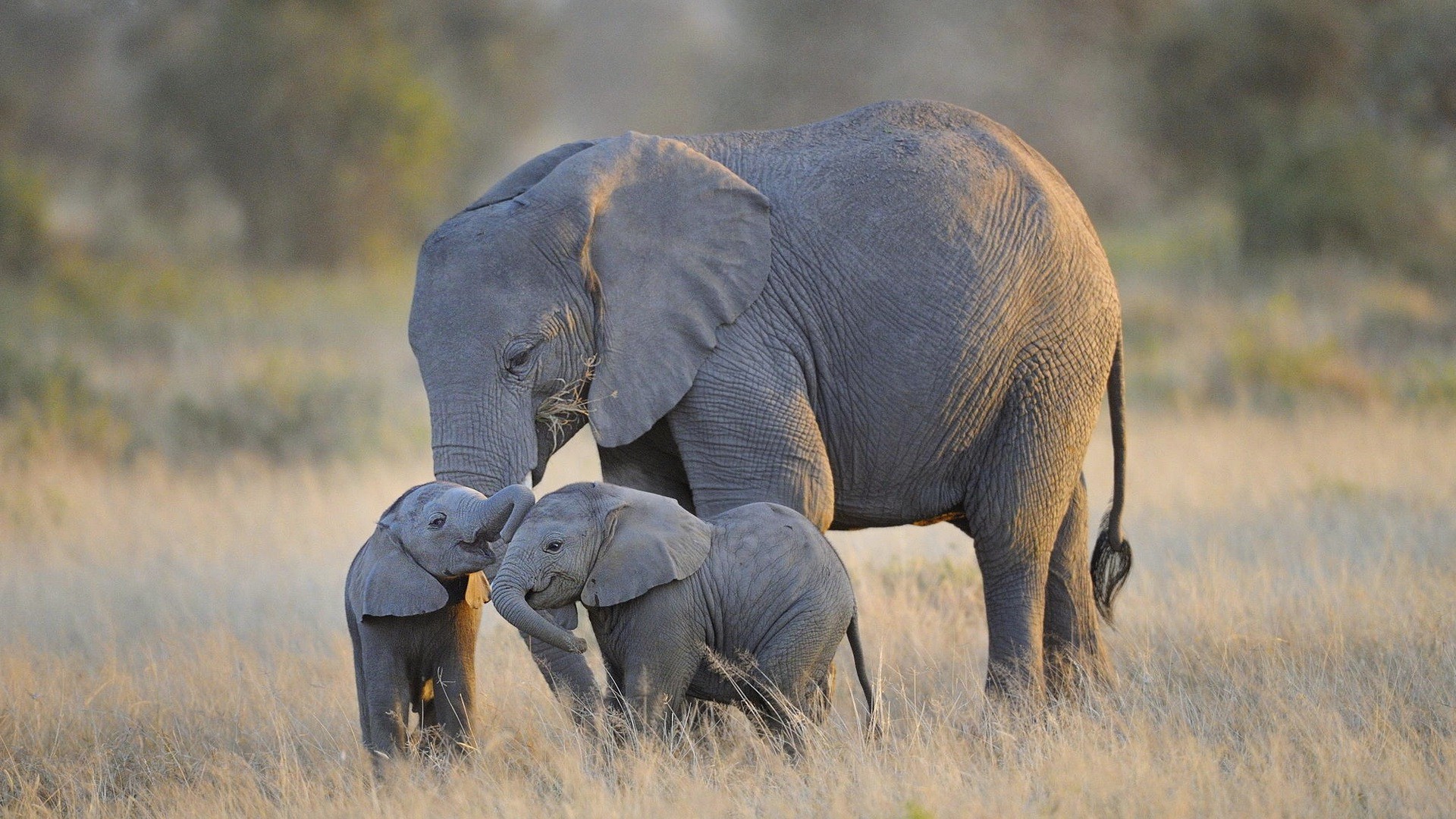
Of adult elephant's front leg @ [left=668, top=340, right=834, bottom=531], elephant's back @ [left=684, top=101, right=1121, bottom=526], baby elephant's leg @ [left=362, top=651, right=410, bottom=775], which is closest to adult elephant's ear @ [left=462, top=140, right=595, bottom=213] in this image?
elephant's back @ [left=684, top=101, right=1121, bottom=526]

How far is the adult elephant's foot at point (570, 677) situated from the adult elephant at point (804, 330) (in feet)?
0.04

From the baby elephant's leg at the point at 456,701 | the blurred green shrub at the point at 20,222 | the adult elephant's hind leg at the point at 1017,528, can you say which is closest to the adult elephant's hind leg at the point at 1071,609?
the adult elephant's hind leg at the point at 1017,528

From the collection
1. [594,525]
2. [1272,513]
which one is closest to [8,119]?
[1272,513]

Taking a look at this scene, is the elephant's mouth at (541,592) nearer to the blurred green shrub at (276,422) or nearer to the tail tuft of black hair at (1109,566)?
the tail tuft of black hair at (1109,566)

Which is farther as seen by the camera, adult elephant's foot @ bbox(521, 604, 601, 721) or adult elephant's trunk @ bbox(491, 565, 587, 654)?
adult elephant's foot @ bbox(521, 604, 601, 721)

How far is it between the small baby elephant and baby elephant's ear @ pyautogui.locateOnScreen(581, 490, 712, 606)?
290mm

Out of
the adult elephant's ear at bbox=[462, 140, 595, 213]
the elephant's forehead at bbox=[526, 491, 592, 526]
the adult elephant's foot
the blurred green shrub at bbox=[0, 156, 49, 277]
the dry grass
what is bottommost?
the dry grass

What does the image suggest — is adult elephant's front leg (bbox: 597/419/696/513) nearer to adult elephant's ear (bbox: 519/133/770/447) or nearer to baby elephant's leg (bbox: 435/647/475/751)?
adult elephant's ear (bbox: 519/133/770/447)

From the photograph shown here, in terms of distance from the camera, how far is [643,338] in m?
5.56

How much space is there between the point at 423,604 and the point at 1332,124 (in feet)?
64.5

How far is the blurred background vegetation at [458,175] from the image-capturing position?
14.9 meters

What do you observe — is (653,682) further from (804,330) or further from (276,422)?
(276,422)

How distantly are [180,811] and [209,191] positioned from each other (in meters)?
27.1

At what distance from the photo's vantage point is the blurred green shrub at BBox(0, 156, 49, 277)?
21859mm
